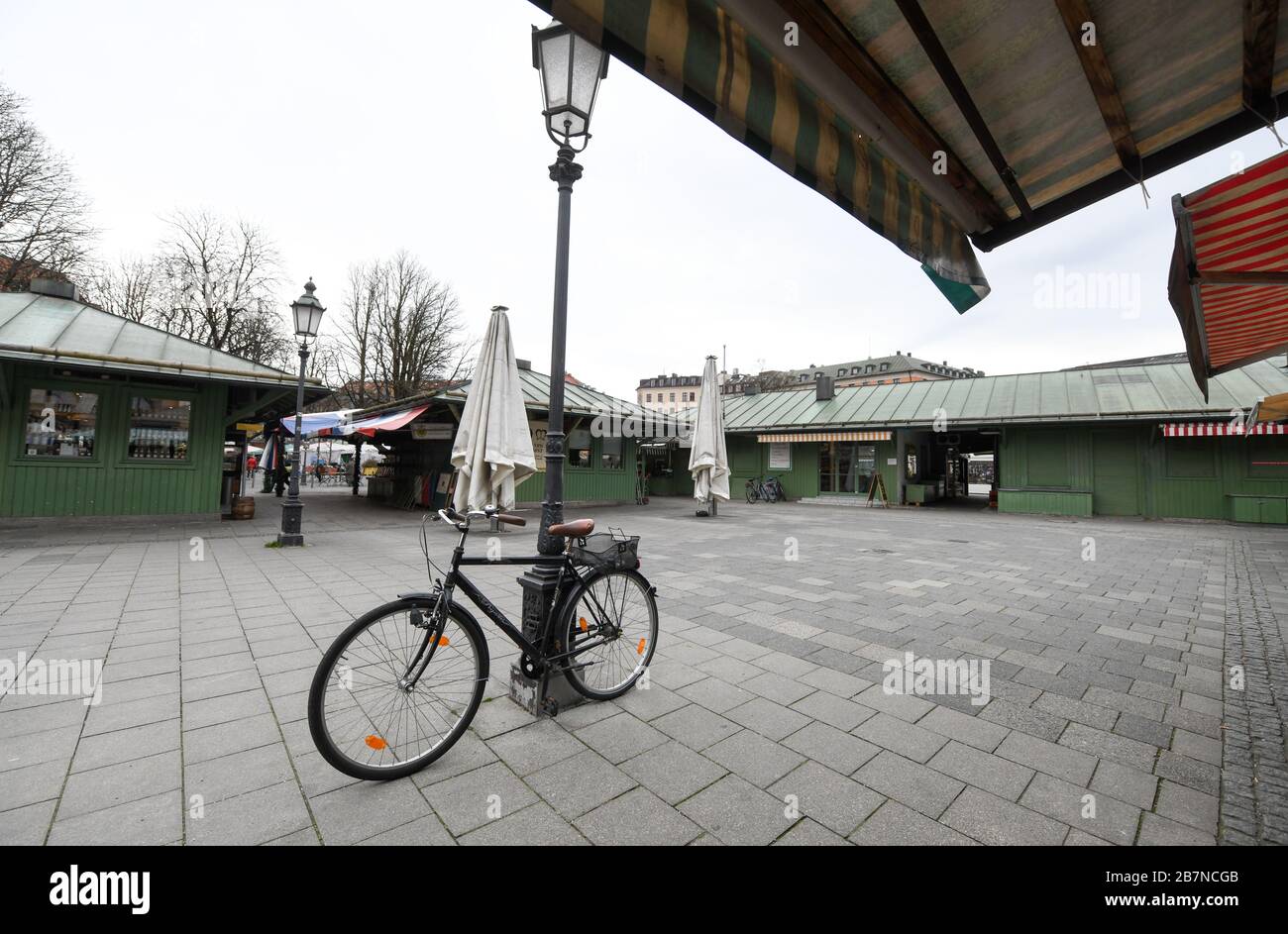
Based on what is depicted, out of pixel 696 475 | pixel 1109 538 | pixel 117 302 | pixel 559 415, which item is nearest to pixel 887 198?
pixel 559 415

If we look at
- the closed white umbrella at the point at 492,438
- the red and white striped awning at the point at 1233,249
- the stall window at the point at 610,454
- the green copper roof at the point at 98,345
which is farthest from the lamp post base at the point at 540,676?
the stall window at the point at 610,454

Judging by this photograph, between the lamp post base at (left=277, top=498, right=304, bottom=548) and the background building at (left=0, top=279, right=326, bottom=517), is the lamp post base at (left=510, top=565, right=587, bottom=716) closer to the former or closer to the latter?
the lamp post base at (left=277, top=498, right=304, bottom=548)

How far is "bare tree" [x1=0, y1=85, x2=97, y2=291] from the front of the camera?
14.9 m

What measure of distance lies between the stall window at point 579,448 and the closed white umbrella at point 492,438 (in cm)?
711

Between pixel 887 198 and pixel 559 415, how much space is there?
1961mm

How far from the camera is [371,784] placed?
7.00ft

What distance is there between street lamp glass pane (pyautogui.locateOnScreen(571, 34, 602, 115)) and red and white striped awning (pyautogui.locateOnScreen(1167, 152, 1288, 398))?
2.77m

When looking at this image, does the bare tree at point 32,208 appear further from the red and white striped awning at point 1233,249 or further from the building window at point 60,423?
the red and white striped awning at point 1233,249

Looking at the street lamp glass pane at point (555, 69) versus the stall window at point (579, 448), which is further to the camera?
the stall window at point (579, 448)

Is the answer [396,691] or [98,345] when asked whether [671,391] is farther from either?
[396,691]

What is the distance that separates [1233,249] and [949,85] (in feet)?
6.08

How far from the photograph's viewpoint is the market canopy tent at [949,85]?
4.72ft

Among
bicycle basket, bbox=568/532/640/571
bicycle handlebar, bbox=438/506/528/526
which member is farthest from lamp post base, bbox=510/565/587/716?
bicycle handlebar, bbox=438/506/528/526
